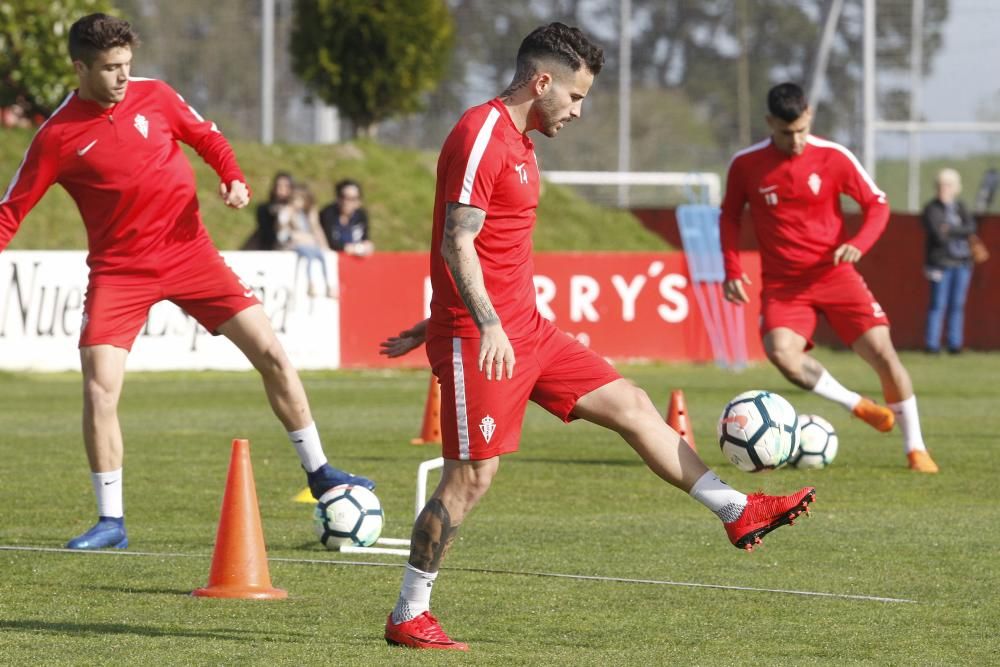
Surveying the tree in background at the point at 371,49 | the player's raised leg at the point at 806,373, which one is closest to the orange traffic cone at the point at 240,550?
the player's raised leg at the point at 806,373

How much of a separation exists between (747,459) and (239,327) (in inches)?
94.7

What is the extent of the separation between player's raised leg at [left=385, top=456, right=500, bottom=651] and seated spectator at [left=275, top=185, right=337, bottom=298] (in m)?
13.7

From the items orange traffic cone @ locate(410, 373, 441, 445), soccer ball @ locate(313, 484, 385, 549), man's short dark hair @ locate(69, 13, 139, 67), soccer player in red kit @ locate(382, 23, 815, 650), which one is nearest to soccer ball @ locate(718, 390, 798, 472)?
soccer ball @ locate(313, 484, 385, 549)

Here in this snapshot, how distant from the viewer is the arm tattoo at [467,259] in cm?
580

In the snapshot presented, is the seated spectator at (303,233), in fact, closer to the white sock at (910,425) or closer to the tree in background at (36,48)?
the tree in background at (36,48)

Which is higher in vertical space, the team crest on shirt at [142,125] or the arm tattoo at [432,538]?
the team crest on shirt at [142,125]

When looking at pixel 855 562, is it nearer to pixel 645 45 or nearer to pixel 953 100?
pixel 953 100

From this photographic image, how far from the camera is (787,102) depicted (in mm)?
10930

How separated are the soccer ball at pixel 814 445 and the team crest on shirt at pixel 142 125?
15.3 ft

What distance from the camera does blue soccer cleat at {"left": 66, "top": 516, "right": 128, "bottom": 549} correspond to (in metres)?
8.06

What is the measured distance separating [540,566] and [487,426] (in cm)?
188

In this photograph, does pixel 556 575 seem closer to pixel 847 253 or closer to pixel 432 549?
pixel 432 549

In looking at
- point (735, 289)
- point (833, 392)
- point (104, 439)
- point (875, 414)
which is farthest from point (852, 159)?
point (104, 439)

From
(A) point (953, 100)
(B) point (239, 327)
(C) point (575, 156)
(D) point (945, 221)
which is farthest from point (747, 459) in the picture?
(C) point (575, 156)
